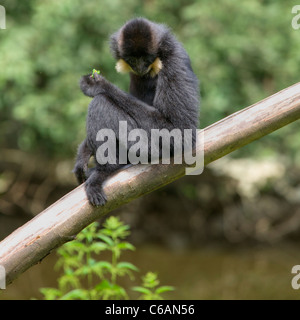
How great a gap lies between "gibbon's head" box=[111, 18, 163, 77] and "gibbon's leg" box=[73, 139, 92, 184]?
87 centimetres

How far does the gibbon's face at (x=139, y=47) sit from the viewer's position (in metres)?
3.97

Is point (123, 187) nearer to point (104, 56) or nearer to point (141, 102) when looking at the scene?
point (141, 102)

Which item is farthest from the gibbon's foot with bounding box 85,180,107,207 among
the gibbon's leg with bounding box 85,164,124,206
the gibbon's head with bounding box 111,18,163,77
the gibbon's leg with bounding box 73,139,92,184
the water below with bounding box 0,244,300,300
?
the water below with bounding box 0,244,300,300

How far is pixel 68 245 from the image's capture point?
4133 millimetres

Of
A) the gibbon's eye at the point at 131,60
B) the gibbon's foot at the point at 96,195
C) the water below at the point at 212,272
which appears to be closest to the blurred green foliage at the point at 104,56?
the water below at the point at 212,272

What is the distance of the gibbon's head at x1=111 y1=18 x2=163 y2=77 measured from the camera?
3.97 m

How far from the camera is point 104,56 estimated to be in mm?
8711

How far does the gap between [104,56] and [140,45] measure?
489 centimetres

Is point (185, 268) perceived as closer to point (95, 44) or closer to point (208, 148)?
point (95, 44)

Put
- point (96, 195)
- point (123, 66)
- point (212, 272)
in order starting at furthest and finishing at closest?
point (212, 272), point (123, 66), point (96, 195)

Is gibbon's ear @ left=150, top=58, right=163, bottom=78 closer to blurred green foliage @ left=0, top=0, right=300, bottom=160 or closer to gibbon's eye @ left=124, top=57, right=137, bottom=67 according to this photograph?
gibbon's eye @ left=124, top=57, right=137, bottom=67

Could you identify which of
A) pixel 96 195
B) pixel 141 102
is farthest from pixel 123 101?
pixel 96 195

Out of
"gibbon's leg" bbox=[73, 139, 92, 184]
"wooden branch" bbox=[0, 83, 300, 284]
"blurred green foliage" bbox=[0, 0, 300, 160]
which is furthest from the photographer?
"blurred green foliage" bbox=[0, 0, 300, 160]

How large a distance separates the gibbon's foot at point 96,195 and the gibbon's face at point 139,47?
1.05 metres
